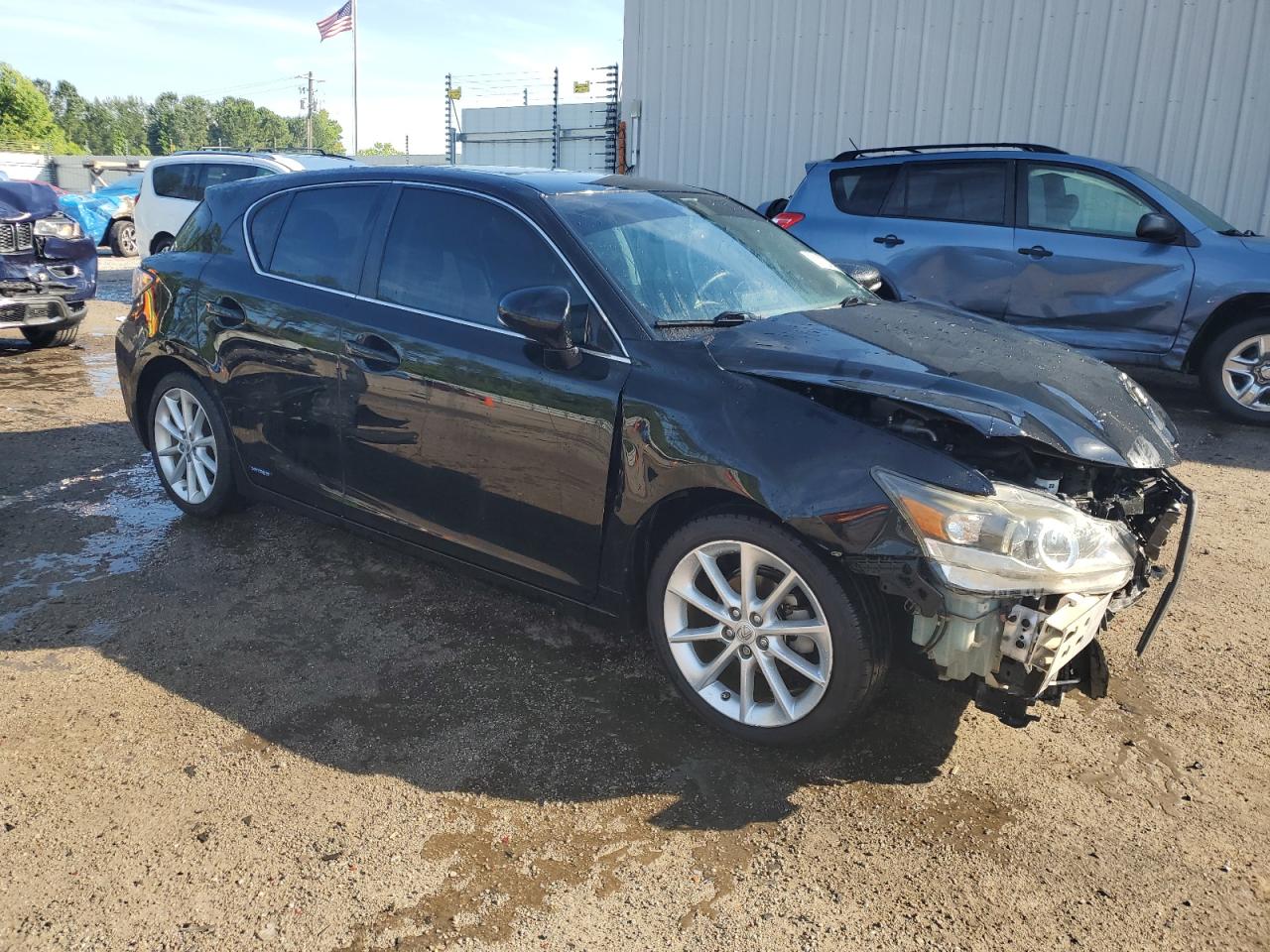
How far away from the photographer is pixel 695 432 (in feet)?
9.22

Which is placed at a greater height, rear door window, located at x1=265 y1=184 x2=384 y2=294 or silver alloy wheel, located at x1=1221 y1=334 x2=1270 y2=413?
rear door window, located at x1=265 y1=184 x2=384 y2=294

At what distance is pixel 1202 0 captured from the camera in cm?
953

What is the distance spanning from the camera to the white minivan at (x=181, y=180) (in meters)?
11.7

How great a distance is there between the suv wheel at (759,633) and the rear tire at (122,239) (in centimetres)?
1984

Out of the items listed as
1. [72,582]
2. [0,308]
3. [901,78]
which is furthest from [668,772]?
[901,78]

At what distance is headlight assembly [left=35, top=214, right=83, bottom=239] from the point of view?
28.2 feet

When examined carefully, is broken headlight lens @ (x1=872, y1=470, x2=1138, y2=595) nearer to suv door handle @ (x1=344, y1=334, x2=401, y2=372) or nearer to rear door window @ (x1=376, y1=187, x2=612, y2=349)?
rear door window @ (x1=376, y1=187, x2=612, y2=349)

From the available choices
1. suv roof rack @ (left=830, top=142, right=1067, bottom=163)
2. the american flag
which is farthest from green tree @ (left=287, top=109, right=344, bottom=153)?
suv roof rack @ (left=830, top=142, right=1067, bottom=163)

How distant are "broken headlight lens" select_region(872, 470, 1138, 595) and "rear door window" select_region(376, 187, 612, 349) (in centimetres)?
119

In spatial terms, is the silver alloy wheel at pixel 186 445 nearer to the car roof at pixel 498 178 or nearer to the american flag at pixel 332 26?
the car roof at pixel 498 178

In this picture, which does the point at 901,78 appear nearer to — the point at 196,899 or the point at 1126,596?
the point at 1126,596

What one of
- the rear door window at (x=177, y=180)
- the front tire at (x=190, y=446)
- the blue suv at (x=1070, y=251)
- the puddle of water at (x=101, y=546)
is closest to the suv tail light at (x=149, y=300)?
the front tire at (x=190, y=446)

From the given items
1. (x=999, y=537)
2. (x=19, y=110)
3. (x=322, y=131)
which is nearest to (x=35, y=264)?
(x=999, y=537)

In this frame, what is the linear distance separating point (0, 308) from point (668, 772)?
8340 mm
